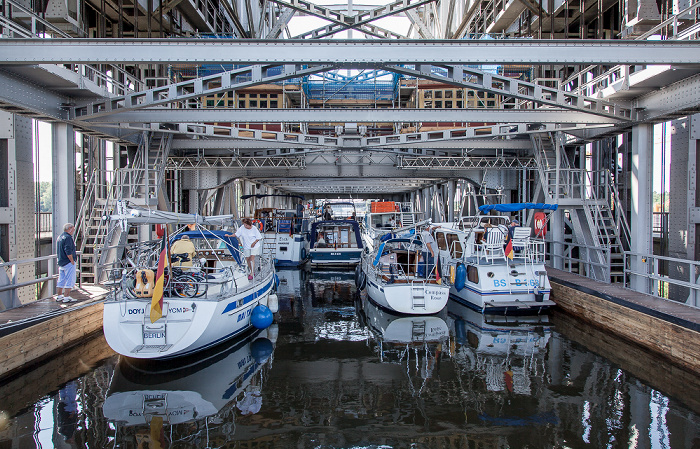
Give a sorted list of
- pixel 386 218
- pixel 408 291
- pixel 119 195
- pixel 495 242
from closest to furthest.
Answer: pixel 408 291 < pixel 495 242 < pixel 119 195 < pixel 386 218

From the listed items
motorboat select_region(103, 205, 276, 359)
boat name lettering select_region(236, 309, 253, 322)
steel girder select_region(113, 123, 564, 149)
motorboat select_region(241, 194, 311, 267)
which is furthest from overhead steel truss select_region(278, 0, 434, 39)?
boat name lettering select_region(236, 309, 253, 322)

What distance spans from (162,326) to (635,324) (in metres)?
9.63

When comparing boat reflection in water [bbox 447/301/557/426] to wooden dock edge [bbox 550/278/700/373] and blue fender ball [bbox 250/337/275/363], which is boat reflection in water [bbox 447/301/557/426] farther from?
blue fender ball [bbox 250/337/275/363]

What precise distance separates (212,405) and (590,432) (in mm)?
5458

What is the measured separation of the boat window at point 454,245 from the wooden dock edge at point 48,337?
11.1 meters

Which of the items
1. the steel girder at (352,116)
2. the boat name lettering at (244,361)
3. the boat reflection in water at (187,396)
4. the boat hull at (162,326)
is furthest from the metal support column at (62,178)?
the boat name lettering at (244,361)

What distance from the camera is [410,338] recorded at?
1183cm

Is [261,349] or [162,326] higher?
[162,326]

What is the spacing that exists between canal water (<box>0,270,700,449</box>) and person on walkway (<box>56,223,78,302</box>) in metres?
1.30

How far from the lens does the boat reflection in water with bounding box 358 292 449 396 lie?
967 cm

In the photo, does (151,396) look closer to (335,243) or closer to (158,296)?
(158,296)

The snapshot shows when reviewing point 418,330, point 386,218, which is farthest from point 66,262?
point 386,218

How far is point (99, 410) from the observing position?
24.8 feet

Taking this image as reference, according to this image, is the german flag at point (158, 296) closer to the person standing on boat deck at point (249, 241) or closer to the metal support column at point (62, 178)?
Answer: the person standing on boat deck at point (249, 241)
